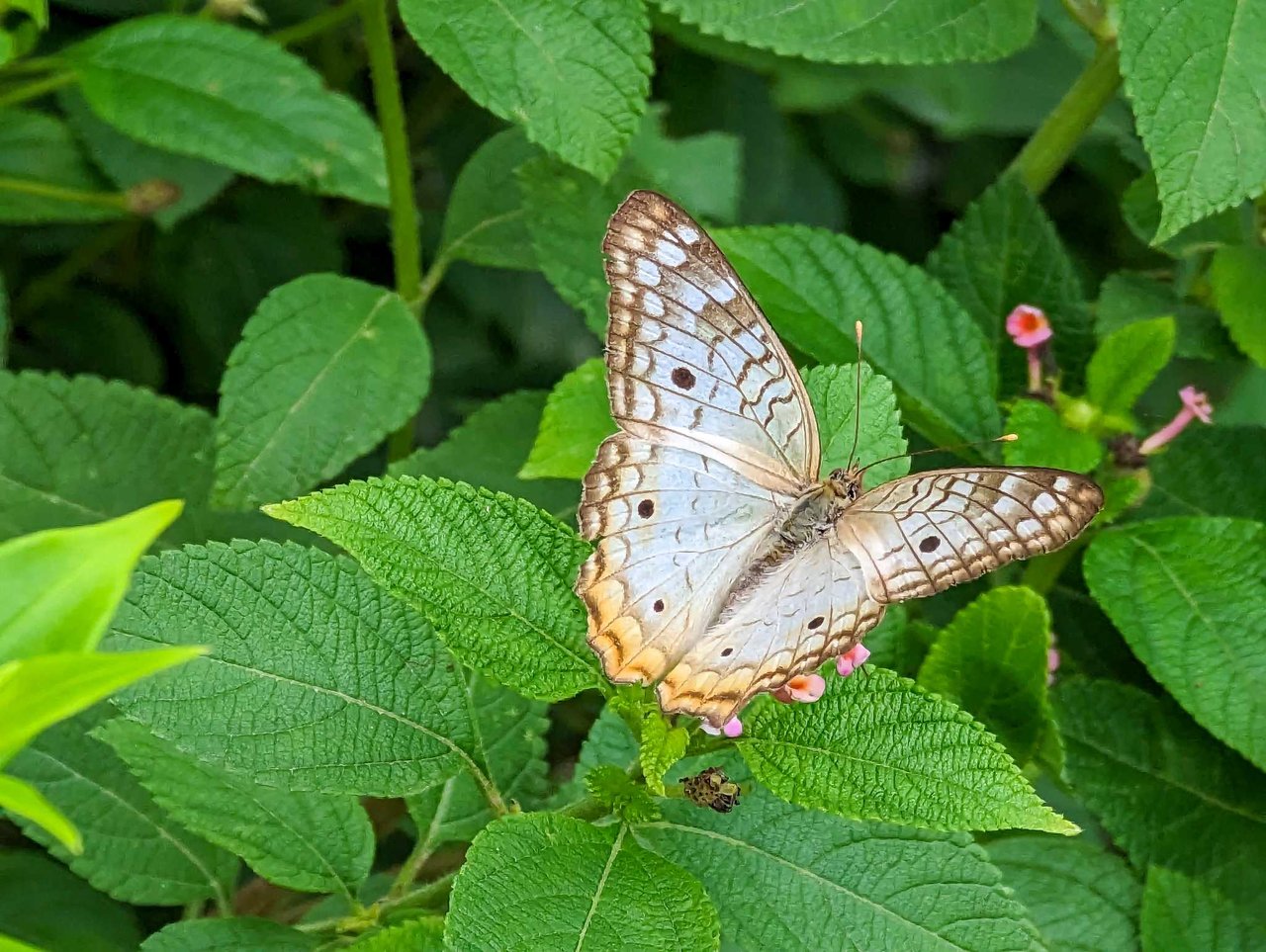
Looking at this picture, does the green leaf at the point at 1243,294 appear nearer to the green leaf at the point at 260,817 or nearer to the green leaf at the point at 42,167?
the green leaf at the point at 260,817

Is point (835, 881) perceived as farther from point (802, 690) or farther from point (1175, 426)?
point (1175, 426)

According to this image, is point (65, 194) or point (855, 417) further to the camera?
point (65, 194)

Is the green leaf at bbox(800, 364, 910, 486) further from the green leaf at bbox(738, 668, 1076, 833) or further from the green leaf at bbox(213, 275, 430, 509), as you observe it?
the green leaf at bbox(213, 275, 430, 509)

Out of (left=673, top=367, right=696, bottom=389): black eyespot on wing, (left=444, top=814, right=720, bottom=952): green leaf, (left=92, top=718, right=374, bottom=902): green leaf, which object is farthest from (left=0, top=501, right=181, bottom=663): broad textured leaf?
(left=673, top=367, right=696, bottom=389): black eyespot on wing

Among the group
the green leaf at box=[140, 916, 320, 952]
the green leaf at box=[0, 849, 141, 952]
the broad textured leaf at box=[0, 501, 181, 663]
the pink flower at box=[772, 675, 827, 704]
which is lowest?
the green leaf at box=[0, 849, 141, 952]

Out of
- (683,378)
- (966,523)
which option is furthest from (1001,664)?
(683,378)
